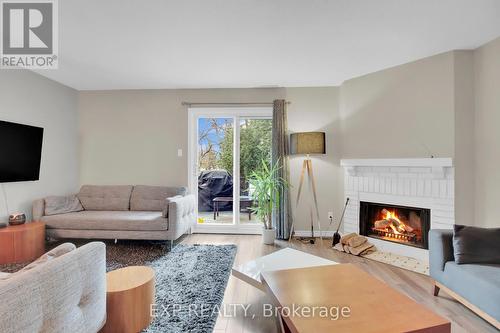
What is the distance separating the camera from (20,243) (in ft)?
9.05

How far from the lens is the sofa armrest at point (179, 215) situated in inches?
122

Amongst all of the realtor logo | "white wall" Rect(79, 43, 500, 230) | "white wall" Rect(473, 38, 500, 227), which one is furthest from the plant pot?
the realtor logo

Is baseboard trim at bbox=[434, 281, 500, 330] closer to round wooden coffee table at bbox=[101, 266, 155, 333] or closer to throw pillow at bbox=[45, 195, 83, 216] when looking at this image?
round wooden coffee table at bbox=[101, 266, 155, 333]

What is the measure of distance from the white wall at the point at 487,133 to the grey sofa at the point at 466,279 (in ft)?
3.10

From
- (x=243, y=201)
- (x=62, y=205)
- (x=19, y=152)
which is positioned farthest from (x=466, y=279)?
(x=19, y=152)

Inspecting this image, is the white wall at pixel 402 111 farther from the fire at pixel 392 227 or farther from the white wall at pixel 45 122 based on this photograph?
the white wall at pixel 45 122

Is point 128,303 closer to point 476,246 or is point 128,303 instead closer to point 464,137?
point 476,246

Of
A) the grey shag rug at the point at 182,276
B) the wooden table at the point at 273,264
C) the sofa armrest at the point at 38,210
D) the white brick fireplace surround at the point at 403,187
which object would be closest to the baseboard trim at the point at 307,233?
the white brick fireplace surround at the point at 403,187

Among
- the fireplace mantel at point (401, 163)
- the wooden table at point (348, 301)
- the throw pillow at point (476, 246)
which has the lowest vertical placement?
the wooden table at point (348, 301)

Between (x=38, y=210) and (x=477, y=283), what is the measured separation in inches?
184

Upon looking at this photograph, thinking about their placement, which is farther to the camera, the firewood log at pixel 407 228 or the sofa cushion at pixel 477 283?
the firewood log at pixel 407 228

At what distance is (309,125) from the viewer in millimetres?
3936

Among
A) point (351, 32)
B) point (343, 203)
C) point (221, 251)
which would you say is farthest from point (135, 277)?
point (343, 203)

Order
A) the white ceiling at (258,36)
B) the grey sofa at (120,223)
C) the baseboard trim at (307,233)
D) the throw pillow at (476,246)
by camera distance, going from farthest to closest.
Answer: the baseboard trim at (307,233), the grey sofa at (120,223), the white ceiling at (258,36), the throw pillow at (476,246)
